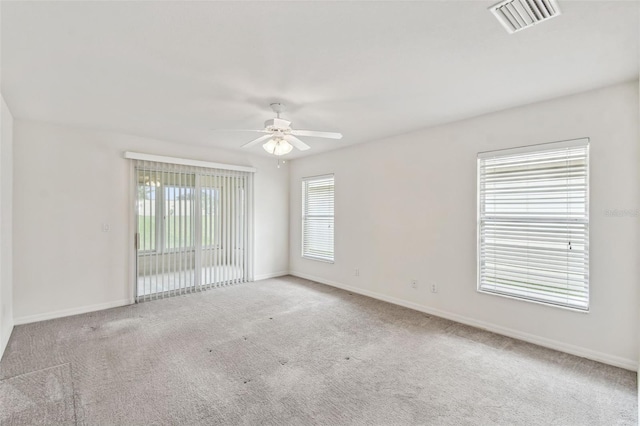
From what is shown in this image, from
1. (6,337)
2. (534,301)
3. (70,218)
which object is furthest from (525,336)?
(70,218)

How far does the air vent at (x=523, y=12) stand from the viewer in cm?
168

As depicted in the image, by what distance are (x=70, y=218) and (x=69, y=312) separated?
49.2 inches

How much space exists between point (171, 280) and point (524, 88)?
211 inches

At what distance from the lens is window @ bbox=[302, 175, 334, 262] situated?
5680 millimetres

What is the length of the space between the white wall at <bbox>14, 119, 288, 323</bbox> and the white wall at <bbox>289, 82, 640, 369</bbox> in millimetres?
3158

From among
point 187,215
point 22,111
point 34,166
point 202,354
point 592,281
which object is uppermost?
point 22,111

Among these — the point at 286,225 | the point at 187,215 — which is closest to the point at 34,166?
the point at 187,215

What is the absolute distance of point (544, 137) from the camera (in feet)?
10.2

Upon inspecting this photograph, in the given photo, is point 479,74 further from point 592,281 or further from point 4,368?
point 4,368

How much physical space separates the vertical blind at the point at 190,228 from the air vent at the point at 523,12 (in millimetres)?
4645

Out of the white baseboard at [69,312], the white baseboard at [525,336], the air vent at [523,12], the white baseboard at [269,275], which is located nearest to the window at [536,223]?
the white baseboard at [525,336]

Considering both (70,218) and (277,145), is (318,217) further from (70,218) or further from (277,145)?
(70,218)

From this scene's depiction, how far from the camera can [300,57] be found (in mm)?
2246

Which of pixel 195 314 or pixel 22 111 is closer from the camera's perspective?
pixel 22 111
